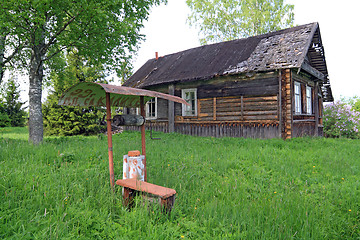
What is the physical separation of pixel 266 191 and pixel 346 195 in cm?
132

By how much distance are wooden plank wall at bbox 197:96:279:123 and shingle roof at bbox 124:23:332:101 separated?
148 cm

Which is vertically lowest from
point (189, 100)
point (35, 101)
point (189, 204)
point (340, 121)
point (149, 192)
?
point (189, 204)

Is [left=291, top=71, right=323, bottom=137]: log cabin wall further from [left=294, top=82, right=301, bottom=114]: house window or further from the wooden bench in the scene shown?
the wooden bench

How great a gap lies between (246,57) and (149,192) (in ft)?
35.6

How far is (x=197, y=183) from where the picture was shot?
14.4ft

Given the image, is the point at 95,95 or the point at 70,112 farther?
the point at 70,112

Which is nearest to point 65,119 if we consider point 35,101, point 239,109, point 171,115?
point 35,101

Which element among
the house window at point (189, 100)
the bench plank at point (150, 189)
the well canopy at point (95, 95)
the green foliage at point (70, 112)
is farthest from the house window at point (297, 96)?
the green foliage at point (70, 112)

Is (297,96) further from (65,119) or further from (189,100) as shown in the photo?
(65,119)

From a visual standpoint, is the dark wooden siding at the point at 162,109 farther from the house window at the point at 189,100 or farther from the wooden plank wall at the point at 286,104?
the wooden plank wall at the point at 286,104

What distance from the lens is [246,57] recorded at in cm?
1209

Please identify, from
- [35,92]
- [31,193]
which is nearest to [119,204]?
[31,193]

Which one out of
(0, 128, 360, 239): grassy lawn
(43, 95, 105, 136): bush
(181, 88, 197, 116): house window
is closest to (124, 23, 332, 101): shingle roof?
(181, 88, 197, 116): house window

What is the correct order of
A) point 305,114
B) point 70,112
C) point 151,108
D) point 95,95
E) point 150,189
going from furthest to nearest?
point 151,108
point 70,112
point 305,114
point 95,95
point 150,189
